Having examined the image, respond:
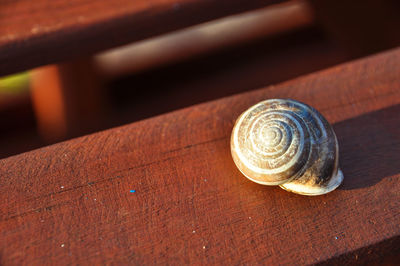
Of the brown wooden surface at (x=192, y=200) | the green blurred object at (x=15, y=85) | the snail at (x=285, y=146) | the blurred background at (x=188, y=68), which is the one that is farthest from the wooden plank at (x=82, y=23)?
the green blurred object at (x=15, y=85)

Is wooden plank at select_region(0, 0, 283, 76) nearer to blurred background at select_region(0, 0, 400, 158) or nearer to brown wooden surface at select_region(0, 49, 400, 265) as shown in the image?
brown wooden surface at select_region(0, 49, 400, 265)

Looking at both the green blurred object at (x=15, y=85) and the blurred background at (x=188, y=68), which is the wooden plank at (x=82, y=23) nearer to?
the blurred background at (x=188, y=68)

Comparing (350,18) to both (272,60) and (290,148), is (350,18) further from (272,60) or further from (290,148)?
(290,148)

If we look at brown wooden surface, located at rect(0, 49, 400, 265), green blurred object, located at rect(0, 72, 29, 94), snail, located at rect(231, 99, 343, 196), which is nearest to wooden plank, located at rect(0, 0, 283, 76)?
brown wooden surface, located at rect(0, 49, 400, 265)

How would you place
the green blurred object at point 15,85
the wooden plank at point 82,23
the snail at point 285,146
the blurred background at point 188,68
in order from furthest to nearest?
the green blurred object at point 15,85, the blurred background at point 188,68, the wooden plank at point 82,23, the snail at point 285,146

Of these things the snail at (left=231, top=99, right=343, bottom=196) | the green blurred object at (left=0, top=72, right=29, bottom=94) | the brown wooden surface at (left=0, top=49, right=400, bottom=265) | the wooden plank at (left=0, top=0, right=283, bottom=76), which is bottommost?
the green blurred object at (left=0, top=72, right=29, bottom=94)

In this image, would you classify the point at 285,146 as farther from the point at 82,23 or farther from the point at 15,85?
the point at 15,85
